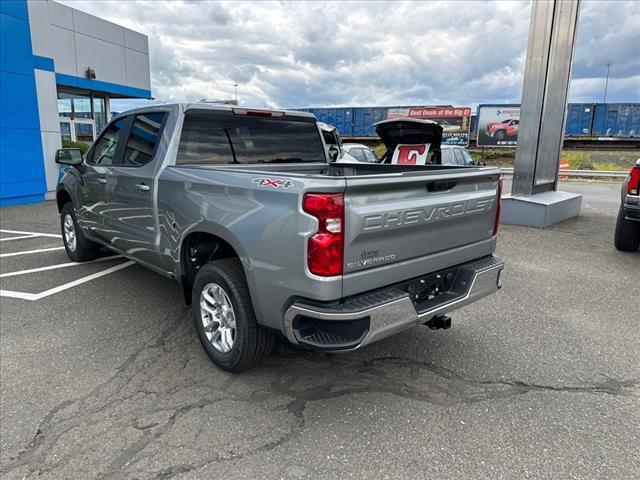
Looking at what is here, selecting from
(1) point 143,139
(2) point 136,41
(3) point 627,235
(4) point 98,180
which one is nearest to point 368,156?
(3) point 627,235

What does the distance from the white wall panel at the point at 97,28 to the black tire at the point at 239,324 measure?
18.5 meters

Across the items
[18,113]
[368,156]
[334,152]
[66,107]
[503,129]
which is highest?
[66,107]

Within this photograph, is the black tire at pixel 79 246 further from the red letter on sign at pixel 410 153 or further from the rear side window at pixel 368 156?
the rear side window at pixel 368 156

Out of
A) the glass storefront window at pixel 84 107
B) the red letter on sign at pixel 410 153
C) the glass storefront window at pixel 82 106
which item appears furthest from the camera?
the glass storefront window at pixel 82 106

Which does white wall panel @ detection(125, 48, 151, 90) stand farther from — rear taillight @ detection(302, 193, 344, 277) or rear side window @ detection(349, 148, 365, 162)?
rear taillight @ detection(302, 193, 344, 277)

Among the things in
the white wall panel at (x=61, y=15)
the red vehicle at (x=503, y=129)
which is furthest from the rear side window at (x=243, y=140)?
the red vehicle at (x=503, y=129)

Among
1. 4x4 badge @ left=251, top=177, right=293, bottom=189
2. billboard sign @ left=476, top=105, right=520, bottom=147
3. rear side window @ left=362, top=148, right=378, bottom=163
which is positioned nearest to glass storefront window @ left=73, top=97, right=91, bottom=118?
rear side window @ left=362, top=148, right=378, bottom=163

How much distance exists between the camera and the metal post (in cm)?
912

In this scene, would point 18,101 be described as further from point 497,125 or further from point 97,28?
point 497,125

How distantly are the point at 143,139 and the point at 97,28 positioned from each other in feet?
57.4

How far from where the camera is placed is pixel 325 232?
8.33 feet

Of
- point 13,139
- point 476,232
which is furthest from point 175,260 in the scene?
point 13,139

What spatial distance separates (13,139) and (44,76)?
2.12 metres

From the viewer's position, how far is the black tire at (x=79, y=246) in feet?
19.8
